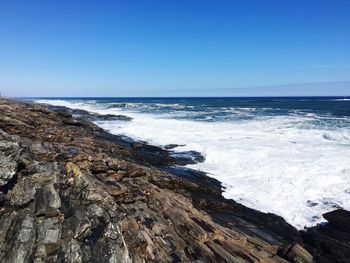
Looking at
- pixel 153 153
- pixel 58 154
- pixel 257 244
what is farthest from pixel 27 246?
pixel 153 153

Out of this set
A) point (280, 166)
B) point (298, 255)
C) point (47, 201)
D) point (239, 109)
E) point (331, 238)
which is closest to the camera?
point (47, 201)

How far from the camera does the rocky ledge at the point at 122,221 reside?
6570 mm

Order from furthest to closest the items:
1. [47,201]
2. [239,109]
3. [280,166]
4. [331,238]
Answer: [239,109] → [280,166] → [331,238] → [47,201]

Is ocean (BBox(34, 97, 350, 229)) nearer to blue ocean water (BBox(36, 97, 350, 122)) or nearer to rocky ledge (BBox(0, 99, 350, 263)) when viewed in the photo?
rocky ledge (BBox(0, 99, 350, 263))

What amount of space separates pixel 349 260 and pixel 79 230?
6.22 meters

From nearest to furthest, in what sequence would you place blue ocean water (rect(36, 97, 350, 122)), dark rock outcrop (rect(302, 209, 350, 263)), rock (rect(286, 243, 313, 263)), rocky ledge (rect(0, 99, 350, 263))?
rocky ledge (rect(0, 99, 350, 263)) → rock (rect(286, 243, 313, 263)) → dark rock outcrop (rect(302, 209, 350, 263)) → blue ocean water (rect(36, 97, 350, 122))

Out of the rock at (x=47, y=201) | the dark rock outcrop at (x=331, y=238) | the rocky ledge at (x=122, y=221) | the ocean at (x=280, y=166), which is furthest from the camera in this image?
the ocean at (x=280, y=166)

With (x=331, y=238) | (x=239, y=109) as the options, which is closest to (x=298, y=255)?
(x=331, y=238)

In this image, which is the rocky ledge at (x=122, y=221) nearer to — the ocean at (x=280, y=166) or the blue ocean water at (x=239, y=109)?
the ocean at (x=280, y=166)

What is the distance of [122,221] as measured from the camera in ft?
24.2

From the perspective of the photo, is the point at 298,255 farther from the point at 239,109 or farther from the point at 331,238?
the point at 239,109

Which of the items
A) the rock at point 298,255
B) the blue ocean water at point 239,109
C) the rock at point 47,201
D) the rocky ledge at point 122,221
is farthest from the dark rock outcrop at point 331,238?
the blue ocean water at point 239,109

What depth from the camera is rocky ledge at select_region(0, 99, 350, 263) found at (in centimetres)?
657

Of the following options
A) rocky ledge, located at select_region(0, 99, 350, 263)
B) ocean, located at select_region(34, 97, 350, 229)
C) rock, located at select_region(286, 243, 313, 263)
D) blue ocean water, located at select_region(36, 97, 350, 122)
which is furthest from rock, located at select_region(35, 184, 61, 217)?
blue ocean water, located at select_region(36, 97, 350, 122)
